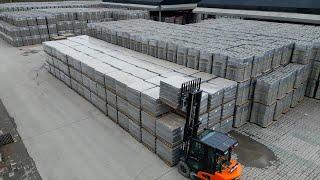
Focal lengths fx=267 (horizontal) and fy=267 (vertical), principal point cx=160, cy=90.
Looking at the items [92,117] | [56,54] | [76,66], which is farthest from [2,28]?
[92,117]

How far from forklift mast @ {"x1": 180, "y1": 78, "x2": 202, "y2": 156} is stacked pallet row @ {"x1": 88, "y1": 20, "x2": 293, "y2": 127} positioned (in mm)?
3550

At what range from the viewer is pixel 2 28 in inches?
1325

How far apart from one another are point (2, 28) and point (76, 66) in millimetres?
22900

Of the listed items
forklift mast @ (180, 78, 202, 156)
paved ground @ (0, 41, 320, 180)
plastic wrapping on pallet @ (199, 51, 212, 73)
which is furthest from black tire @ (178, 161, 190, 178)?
plastic wrapping on pallet @ (199, 51, 212, 73)

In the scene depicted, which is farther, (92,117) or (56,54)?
(56,54)

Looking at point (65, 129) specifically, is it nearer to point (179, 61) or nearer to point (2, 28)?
point (179, 61)

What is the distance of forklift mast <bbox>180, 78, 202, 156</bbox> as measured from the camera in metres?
10.0

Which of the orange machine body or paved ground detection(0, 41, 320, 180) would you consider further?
paved ground detection(0, 41, 320, 180)

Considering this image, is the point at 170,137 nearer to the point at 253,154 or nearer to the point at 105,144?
the point at 105,144

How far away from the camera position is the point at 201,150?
949 centimetres

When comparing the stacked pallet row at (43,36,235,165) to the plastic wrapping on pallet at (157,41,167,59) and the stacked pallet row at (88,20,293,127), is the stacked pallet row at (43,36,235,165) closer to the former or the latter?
the plastic wrapping on pallet at (157,41,167,59)

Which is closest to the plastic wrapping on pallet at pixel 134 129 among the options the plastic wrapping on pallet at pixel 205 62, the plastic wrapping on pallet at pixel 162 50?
the plastic wrapping on pallet at pixel 205 62

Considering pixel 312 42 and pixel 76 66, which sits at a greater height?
pixel 312 42

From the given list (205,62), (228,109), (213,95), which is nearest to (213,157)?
(213,95)
